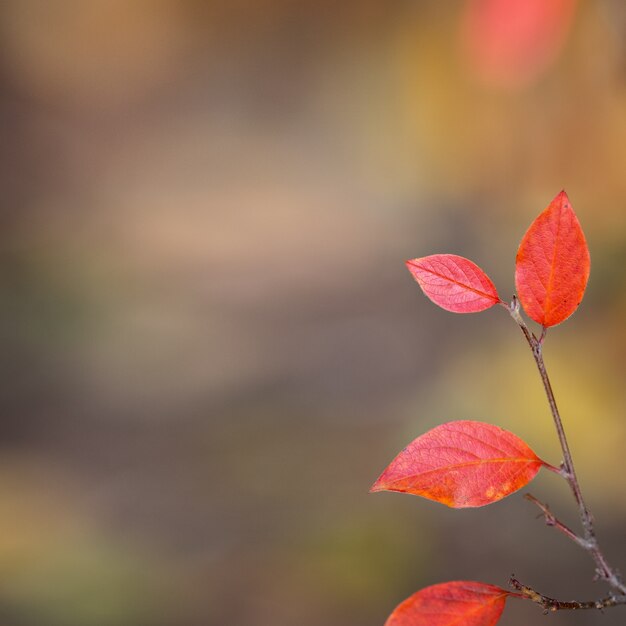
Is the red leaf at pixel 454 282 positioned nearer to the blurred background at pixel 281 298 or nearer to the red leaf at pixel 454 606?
the red leaf at pixel 454 606

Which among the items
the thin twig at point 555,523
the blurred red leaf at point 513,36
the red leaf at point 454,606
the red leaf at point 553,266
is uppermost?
the blurred red leaf at point 513,36

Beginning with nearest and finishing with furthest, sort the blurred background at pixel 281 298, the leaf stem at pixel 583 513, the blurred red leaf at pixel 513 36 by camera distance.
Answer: the leaf stem at pixel 583 513, the blurred background at pixel 281 298, the blurred red leaf at pixel 513 36

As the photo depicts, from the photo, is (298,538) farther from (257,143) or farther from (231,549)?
(257,143)

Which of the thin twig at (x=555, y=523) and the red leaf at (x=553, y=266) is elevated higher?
the red leaf at (x=553, y=266)

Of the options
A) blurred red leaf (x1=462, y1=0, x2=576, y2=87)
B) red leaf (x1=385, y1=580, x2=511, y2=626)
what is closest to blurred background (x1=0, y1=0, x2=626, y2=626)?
A: blurred red leaf (x1=462, y1=0, x2=576, y2=87)

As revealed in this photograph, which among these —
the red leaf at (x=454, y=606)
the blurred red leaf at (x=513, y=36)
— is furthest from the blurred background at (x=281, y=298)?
the red leaf at (x=454, y=606)

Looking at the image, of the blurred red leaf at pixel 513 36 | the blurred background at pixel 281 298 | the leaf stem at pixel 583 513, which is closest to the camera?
the leaf stem at pixel 583 513

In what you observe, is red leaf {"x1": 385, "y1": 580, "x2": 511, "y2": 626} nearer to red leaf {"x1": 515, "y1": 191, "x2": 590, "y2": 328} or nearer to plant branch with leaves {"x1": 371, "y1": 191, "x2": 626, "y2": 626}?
plant branch with leaves {"x1": 371, "y1": 191, "x2": 626, "y2": 626}
